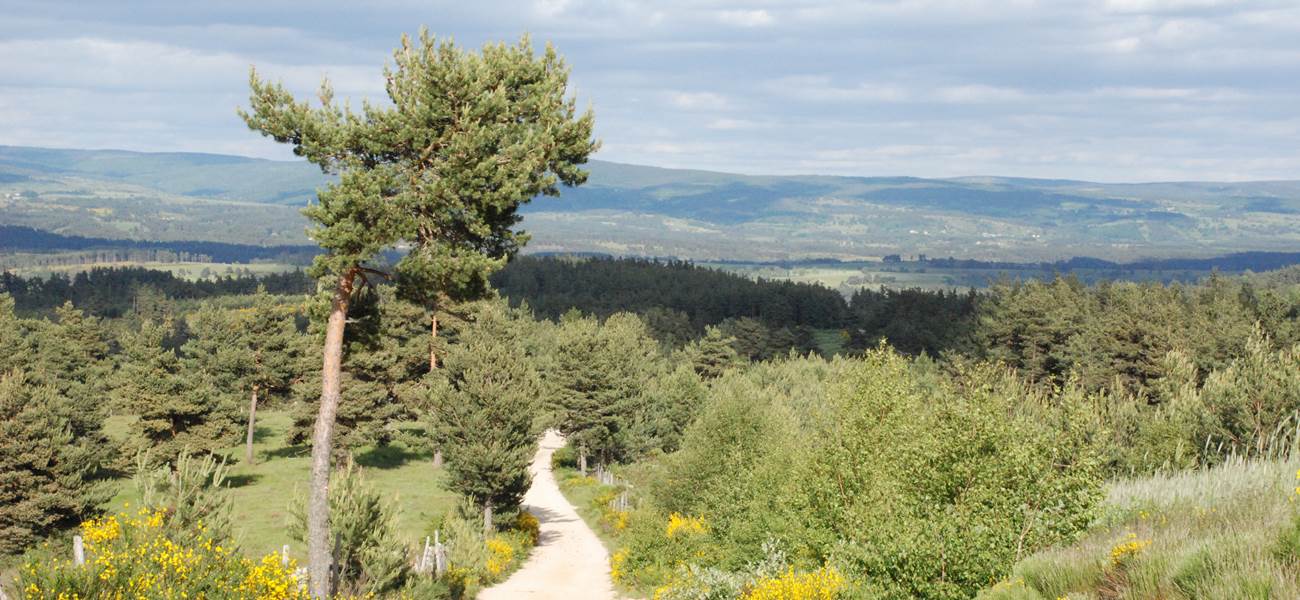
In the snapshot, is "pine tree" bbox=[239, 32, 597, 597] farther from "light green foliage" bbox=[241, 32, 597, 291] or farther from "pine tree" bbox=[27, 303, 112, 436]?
"pine tree" bbox=[27, 303, 112, 436]

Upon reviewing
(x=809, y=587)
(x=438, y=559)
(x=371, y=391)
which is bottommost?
(x=438, y=559)

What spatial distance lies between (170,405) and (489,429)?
1989 centimetres

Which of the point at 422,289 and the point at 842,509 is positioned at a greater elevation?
the point at 422,289

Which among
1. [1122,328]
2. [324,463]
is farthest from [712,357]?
[324,463]

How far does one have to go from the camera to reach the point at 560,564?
4684cm

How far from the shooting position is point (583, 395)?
73.8 meters

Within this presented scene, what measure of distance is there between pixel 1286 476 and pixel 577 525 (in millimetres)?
46905

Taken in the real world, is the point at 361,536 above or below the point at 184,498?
below

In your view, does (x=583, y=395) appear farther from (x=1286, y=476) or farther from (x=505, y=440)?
(x=1286, y=476)

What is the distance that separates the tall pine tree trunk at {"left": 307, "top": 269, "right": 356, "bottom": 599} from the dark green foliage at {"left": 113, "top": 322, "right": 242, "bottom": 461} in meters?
35.7

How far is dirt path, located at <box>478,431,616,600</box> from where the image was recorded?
132ft

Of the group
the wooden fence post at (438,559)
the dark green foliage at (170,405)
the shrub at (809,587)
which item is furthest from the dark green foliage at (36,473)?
the shrub at (809,587)

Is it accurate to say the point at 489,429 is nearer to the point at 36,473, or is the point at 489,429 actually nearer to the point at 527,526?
the point at 527,526

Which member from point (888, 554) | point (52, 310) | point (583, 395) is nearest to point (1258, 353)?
point (888, 554)
